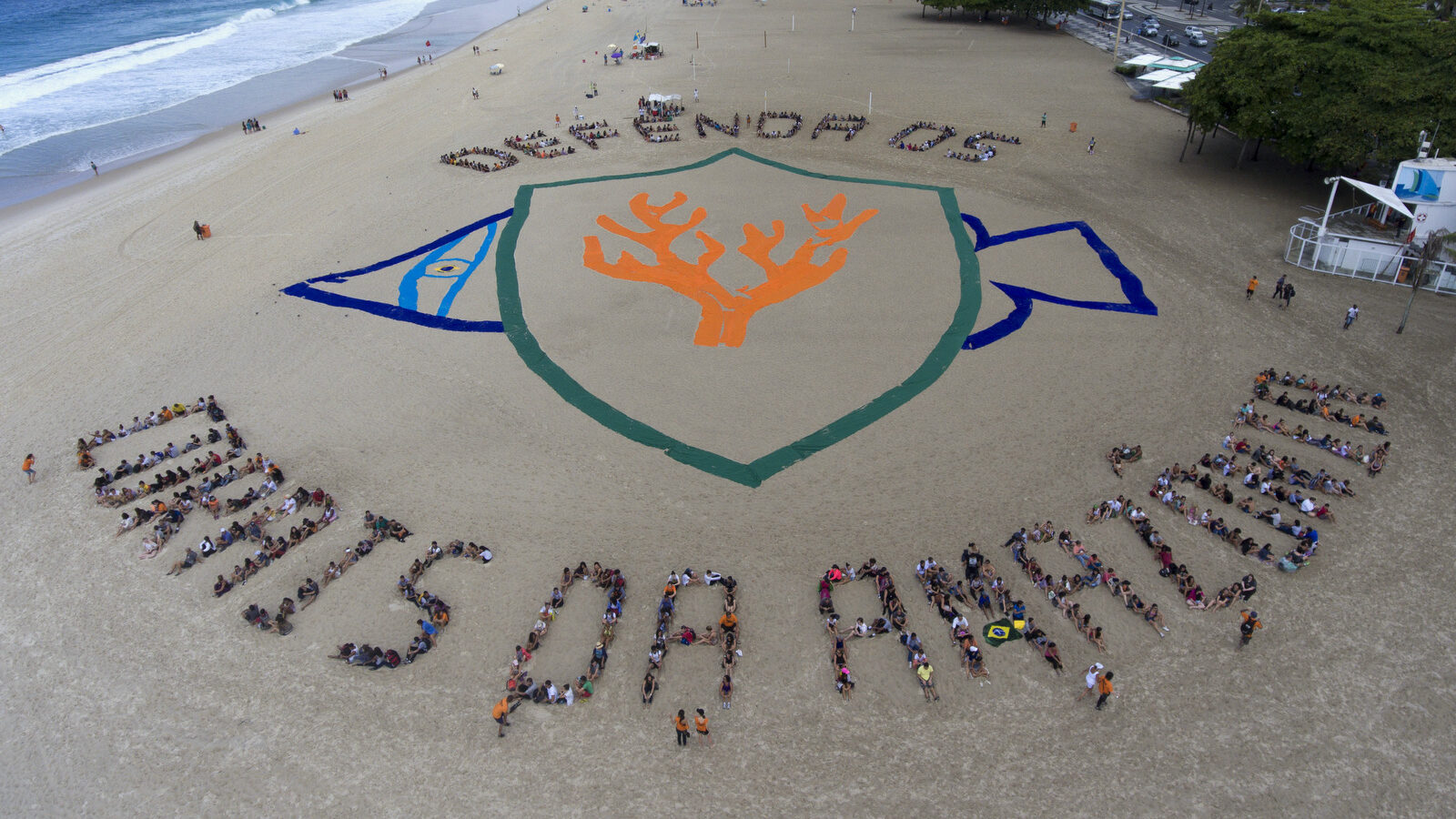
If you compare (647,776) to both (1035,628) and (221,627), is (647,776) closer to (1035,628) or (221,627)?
(1035,628)

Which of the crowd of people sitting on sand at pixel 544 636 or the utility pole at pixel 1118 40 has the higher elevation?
the utility pole at pixel 1118 40

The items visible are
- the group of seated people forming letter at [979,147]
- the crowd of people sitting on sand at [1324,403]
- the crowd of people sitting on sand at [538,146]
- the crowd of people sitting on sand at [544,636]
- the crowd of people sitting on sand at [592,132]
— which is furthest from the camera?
the crowd of people sitting on sand at [592,132]

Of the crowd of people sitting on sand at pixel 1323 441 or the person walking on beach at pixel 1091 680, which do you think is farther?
the crowd of people sitting on sand at pixel 1323 441

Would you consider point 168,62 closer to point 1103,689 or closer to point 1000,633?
point 1000,633

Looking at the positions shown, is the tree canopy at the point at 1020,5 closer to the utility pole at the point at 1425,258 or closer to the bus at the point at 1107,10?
the bus at the point at 1107,10

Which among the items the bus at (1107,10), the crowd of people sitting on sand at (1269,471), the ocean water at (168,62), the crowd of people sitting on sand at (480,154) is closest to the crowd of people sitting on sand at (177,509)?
the crowd of people sitting on sand at (480,154)

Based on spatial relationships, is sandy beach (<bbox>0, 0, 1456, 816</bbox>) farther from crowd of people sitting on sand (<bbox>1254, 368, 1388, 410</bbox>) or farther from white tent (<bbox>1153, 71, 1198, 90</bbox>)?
white tent (<bbox>1153, 71, 1198, 90</bbox>)

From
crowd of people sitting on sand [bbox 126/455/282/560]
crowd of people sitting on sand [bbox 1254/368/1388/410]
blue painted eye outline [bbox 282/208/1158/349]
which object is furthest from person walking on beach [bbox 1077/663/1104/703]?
crowd of people sitting on sand [bbox 126/455/282/560]
